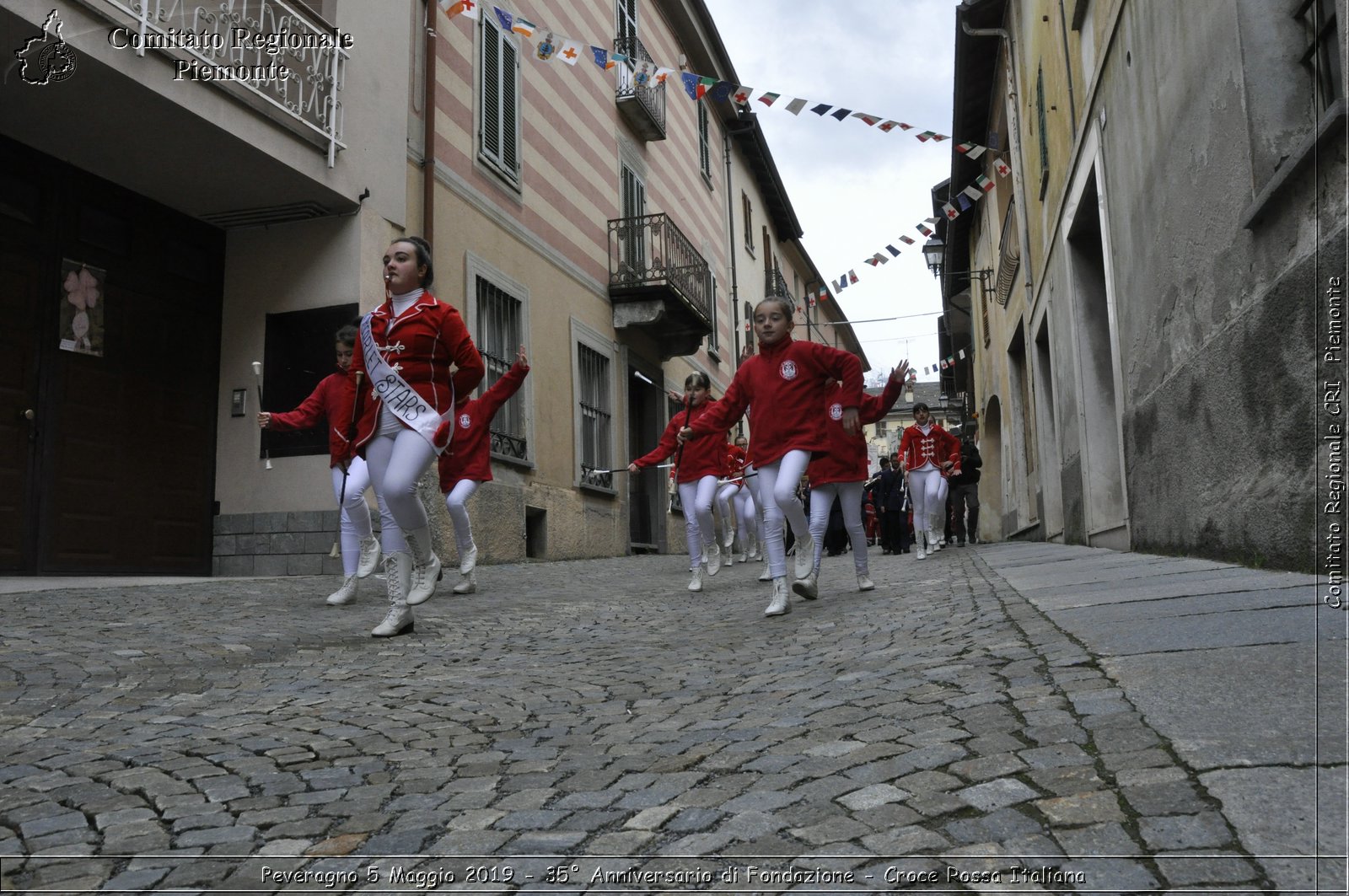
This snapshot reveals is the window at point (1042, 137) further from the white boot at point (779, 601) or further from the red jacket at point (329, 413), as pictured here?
the red jacket at point (329, 413)

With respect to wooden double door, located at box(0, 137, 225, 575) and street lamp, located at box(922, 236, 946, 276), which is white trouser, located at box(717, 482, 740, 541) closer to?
wooden double door, located at box(0, 137, 225, 575)

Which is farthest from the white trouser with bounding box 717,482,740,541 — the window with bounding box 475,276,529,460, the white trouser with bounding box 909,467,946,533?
the window with bounding box 475,276,529,460

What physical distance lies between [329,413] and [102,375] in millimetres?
3117

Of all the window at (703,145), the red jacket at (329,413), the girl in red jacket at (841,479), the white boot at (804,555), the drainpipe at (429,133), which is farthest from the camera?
the window at (703,145)

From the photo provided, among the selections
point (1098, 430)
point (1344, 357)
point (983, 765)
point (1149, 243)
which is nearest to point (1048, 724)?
point (983, 765)

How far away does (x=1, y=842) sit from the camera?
253 cm

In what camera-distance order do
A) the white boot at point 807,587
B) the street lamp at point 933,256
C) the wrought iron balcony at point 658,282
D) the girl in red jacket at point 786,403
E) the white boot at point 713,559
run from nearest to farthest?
the girl in red jacket at point 786,403 < the white boot at point 807,587 < the white boot at point 713,559 < the wrought iron balcony at point 658,282 < the street lamp at point 933,256

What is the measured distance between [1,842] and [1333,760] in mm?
2807

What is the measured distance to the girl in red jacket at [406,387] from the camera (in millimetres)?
5562

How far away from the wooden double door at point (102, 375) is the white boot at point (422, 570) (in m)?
4.58

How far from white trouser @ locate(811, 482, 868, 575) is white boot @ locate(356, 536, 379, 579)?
310 cm

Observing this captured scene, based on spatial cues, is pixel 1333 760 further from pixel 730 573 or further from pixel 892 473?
pixel 892 473

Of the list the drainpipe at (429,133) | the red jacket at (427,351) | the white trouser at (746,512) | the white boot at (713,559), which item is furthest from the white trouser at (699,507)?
the drainpipe at (429,133)

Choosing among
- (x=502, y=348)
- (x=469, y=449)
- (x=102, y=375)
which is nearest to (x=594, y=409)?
(x=502, y=348)
